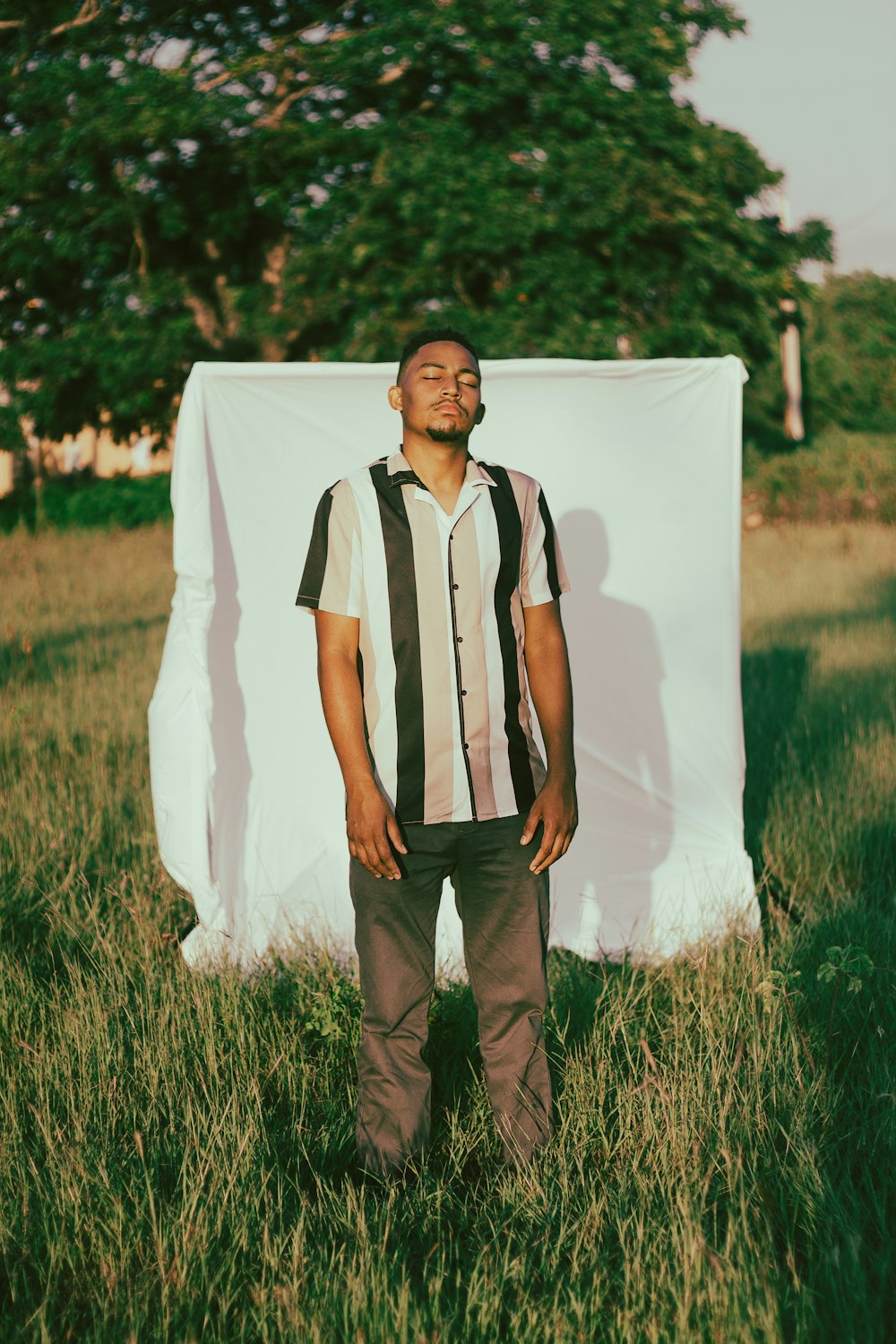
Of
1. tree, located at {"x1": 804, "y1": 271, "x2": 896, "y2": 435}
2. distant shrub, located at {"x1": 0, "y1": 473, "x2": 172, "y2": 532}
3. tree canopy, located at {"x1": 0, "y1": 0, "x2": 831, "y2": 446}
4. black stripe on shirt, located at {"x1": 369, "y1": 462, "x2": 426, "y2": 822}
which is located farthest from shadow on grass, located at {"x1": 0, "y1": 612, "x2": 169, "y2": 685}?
tree, located at {"x1": 804, "y1": 271, "x2": 896, "y2": 435}

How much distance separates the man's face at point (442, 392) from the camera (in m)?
2.44

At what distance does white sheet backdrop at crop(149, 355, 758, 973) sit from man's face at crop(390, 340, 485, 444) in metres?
1.46

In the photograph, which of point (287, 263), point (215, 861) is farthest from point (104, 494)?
point (215, 861)

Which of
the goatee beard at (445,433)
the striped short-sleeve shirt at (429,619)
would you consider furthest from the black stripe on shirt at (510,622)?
the goatee beard at (445,433)

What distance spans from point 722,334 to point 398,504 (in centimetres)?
1397

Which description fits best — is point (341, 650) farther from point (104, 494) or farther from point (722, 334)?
point (104, 494)

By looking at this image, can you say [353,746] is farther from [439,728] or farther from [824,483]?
[824,483]

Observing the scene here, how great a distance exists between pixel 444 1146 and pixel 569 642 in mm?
1976

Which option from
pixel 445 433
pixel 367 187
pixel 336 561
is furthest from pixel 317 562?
pixel 367 187

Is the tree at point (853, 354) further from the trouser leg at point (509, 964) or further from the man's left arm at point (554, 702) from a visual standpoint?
the trouser leg at point (509, 964)

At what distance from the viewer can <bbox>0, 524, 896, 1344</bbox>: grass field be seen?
210 cm

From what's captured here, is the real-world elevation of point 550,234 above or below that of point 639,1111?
above

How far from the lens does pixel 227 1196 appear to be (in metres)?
2.37

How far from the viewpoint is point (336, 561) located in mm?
2459
